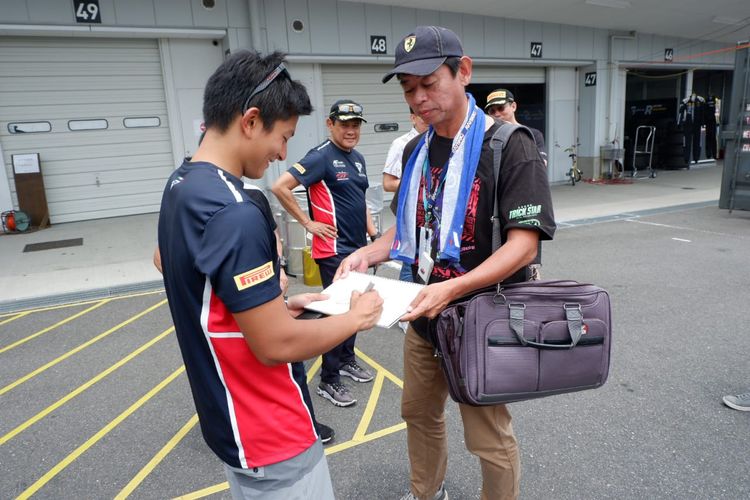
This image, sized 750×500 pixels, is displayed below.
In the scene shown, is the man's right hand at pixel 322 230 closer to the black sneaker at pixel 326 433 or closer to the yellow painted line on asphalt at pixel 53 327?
the black sneaker at pixel 326 433

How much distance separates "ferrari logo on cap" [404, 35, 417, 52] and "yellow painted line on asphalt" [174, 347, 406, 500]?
7.57 ft

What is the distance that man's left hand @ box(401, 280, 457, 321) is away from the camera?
1.69 meters

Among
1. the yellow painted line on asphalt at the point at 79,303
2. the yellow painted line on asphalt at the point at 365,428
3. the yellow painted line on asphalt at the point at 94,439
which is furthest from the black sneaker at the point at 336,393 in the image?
the yellow painted line on asphalt at the point at 79,303

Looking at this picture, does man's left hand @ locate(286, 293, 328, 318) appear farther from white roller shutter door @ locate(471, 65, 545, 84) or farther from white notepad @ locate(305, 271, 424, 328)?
white roller shutter door @ locate(471, 65, 545, 84)

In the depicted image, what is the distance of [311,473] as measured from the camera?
147 centimetres

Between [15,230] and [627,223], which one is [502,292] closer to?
[627,223]

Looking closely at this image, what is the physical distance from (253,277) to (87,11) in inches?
390

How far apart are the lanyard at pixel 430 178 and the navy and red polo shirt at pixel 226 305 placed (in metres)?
0.90

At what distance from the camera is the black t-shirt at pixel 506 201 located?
1734 millimetres

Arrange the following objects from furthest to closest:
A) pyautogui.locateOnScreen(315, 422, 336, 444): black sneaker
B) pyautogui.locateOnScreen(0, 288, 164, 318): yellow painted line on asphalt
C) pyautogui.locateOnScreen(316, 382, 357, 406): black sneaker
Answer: pyautogui.locateOnScreen(0, 288, 164, 318): yellow painted line on asphalt
pyautogui.locateOnScreen(316, 382, 357, 406): black sneaker
pyautogui.locateOnScreen(315, 422, 336, 444): black sneaker

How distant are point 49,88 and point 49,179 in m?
1.76

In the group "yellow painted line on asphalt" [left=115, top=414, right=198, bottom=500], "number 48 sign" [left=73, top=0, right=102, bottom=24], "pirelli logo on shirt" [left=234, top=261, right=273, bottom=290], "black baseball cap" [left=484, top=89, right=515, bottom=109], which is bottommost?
"yellow painted line on asphalt" [left=115, top=414, right=198, bottom=500]

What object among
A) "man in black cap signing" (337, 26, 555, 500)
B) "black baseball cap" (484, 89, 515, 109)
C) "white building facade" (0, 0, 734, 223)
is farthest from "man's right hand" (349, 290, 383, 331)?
"white building facade" (0, 0, 734, 223)

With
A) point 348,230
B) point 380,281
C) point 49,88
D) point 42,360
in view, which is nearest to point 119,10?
point 49,88
